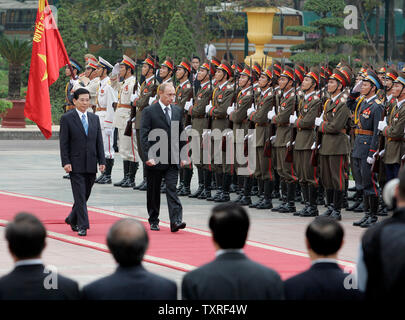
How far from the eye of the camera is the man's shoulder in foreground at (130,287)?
461cm

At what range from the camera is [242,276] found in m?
4.66

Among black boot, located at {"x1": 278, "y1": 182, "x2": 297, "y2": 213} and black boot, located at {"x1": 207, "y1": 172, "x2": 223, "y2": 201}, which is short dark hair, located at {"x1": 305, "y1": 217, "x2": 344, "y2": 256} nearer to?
black boot, located at {"x1": 278, "y1": 182, "x2": 297, "y2": 213}

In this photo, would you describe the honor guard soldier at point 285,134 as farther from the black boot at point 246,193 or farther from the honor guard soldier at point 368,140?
the honor guard soldier at point 368,140

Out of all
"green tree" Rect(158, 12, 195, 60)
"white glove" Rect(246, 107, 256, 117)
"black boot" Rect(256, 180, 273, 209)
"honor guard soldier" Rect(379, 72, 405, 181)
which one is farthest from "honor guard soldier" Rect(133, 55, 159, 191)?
"green tree" Rect(158, 12, 195, 60)

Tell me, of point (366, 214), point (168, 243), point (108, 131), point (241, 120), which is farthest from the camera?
point (108, 131)

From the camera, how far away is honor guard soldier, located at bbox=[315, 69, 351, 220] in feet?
41.1

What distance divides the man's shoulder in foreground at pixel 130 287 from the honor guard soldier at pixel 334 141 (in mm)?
8067

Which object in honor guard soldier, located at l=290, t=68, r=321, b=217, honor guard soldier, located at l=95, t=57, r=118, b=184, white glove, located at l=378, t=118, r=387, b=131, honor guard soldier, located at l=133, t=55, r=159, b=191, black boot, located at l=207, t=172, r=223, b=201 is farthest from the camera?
honor guard soldier, located at l=95, t=57, r=118, b=184

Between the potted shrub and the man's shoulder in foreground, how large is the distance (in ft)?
72.4

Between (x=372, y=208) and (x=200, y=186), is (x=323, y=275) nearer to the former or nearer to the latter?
(x=372, y=208)

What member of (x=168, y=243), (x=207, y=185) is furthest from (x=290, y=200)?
(x=168, y=243)

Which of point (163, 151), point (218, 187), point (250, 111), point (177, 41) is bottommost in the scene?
point (218, 187)

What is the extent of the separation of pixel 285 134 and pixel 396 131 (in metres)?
2.06

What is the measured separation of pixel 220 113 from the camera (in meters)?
14.5
